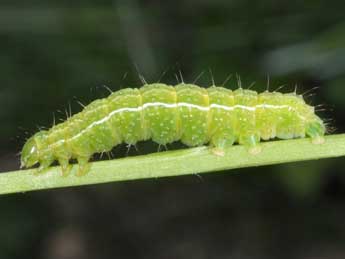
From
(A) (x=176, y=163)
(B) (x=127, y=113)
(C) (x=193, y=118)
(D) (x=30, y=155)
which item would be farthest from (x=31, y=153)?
(A) (x=176, y=163)

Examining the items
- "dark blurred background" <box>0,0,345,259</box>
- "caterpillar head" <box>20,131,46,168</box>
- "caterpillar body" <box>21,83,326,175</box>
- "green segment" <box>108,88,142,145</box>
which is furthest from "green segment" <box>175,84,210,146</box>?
"dark blurred background" <box>0,0,345,259</box>

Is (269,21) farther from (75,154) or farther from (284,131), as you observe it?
(75,154)

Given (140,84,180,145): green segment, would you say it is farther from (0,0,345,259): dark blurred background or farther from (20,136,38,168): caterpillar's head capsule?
(0,0,345,259): dark blurred background

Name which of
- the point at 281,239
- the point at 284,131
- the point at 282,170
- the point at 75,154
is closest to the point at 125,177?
the point at 75,154

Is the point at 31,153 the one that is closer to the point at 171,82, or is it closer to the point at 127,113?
the point at 127,113

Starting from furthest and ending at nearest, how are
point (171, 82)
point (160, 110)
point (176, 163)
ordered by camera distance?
point (171, 82) < point (160, 110) < point (176, 163)

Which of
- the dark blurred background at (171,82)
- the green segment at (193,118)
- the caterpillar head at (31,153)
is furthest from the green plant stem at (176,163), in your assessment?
the dark blurred background at (171,82)
